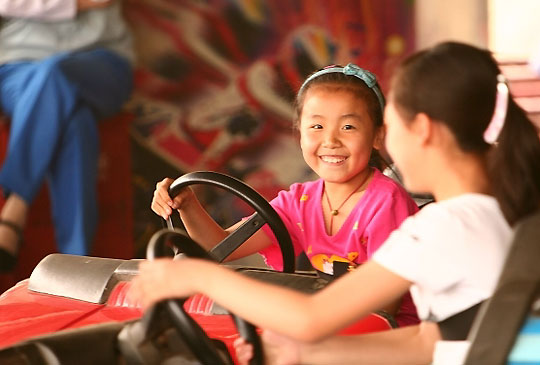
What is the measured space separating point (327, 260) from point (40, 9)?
238 centimetres

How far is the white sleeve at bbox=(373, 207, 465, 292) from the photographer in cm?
115

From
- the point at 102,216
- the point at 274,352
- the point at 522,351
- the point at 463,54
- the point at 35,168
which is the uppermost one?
the point at 463,54

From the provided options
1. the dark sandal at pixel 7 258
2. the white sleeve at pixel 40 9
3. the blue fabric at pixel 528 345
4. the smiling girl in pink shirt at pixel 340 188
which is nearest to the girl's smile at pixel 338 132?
the smiling girl in pink shirt at pixel 340 188

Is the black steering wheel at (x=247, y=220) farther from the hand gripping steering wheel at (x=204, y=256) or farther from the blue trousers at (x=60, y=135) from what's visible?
the blue trousers at (x=60, y=135)

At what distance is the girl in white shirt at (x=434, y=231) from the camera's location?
3.76 ft

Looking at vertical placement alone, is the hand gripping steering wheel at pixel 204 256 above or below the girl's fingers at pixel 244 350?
above

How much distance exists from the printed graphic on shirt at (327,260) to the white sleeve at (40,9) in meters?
2.32

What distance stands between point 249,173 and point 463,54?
3651mm

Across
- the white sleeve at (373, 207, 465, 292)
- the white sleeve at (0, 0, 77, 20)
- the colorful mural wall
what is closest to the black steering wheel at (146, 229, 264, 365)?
the white sleeve at (373, 207, 465, 292)

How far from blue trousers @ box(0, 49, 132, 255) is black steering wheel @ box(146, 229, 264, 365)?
8.18 ft

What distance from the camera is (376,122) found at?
1998 millimetres

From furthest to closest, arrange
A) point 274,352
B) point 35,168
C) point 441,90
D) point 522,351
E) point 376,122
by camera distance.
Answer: point 35,168
point 376,122
point 274,352
point 441,90
point 522,351

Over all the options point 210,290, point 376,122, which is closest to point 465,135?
point 210,290

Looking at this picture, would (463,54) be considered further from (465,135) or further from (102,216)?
(102,216)
